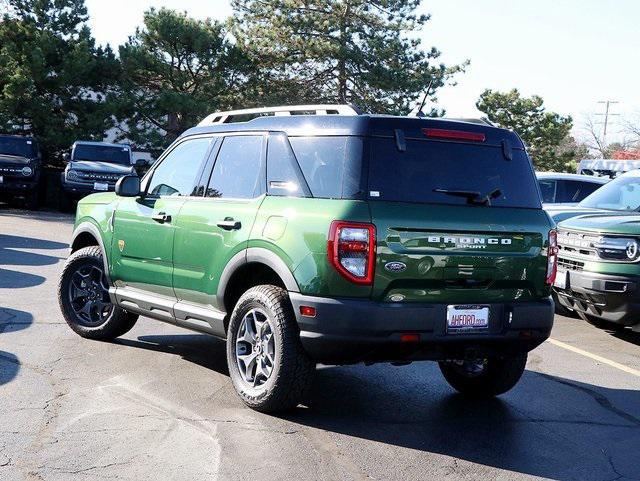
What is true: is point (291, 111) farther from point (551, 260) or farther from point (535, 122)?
point (535, 122)

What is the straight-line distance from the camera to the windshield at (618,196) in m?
10.5

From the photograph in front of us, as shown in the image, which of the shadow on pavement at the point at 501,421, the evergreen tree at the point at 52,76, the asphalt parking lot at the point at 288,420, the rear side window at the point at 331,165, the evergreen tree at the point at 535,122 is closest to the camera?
the asphalt parking lot at the point at 288,420

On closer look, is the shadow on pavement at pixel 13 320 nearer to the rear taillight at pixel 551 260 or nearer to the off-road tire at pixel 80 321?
the off-road tire at pixel 80 321

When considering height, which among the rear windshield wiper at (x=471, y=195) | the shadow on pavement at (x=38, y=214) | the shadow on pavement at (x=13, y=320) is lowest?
the shadow on pavement at (x=38, y=214)

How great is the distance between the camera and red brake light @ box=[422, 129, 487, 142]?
5754mm

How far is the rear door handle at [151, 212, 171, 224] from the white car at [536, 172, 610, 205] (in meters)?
8.38

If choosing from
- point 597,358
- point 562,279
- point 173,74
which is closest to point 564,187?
point 562,279

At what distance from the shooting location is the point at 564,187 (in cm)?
1410

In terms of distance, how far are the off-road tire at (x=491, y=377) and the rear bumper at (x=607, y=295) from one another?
8.66 ft

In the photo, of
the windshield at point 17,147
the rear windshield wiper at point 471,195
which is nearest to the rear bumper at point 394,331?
the rear windshield wiper at point 471,195

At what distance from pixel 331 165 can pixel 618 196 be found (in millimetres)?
6345

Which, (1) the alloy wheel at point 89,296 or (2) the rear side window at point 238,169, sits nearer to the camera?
(2) the rear side window at point 238,169

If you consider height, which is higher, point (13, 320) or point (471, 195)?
point (471, 195)

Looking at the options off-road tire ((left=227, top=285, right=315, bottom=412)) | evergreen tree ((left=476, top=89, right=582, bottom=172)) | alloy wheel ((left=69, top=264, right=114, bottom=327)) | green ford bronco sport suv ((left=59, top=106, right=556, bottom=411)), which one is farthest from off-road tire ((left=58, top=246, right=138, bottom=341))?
evergreen tree ((left=476, top=89, right=582, bottom=172))
